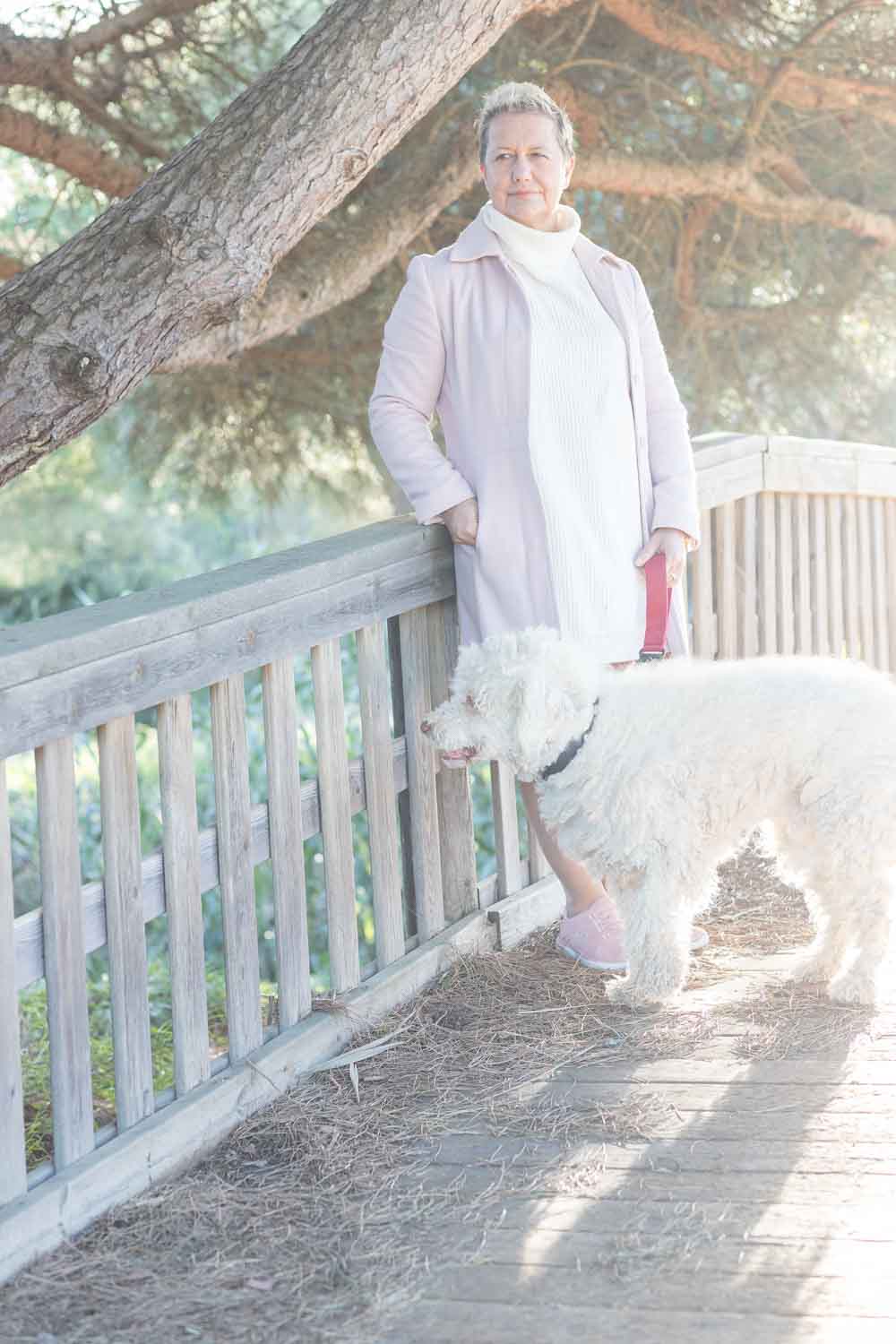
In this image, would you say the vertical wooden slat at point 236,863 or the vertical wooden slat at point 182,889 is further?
the vertical wooden slat at point 236,863

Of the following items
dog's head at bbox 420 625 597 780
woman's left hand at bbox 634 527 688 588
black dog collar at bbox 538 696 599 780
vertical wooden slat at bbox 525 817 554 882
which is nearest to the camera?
dog's head at bbox 420 625 597 780

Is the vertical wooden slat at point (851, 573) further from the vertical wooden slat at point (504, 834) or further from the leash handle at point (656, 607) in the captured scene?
the leash handle at point (656, 607)

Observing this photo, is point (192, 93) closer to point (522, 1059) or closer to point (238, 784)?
point (238, 784)

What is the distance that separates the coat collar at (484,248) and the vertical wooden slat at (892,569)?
292 centimetres

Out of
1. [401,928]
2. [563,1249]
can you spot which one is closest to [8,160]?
[401,928]

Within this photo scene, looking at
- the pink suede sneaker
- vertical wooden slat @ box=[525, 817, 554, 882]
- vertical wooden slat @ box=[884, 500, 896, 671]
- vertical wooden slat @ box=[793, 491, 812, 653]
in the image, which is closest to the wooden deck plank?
the pink suede sneaker

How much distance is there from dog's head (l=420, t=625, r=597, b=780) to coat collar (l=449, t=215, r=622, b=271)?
3.33ft

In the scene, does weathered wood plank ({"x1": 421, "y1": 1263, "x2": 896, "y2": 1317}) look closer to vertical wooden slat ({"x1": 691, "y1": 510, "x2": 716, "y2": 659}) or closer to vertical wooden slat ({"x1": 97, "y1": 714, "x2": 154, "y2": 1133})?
vertical wooden slat ({"x1": 97, "y1": 714, "x2": 154, "y2": 1133})

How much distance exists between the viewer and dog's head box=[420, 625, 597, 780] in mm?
3451

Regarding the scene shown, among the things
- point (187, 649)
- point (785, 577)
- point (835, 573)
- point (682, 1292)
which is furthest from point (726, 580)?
point (682, 1292)

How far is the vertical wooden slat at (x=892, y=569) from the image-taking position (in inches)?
256

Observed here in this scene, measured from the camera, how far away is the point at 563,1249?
2.61 meters

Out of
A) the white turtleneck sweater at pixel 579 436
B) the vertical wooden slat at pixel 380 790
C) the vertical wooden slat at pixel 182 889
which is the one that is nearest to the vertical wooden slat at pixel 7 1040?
the vertical wooden slat at pixel 182 889

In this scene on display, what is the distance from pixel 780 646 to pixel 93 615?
11.5ft
